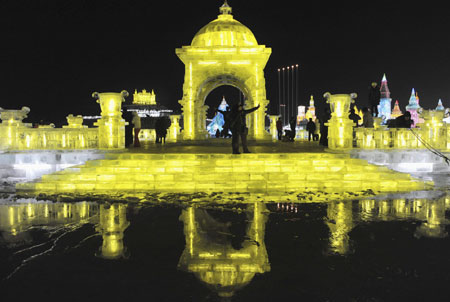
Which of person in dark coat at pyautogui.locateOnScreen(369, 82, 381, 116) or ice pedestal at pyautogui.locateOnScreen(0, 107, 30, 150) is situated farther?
person in dark coat at pyautogui.locateOnScreen(369, 82, 381, 116)

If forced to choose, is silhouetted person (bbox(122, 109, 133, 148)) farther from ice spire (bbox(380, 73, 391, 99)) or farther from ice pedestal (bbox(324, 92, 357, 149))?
ice spire (bbox(380, 73, 391, 99))

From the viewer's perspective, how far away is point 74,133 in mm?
13188

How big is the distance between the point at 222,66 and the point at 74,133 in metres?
12.3

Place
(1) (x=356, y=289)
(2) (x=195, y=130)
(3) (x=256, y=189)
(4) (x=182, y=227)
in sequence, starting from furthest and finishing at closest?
(2) (x=195, y=130) → (3) (x=256, y=189) → (4) (x=182, y=227) → (1) (x=356, y=289)

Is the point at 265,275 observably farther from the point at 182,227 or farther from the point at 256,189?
the point at 256,189

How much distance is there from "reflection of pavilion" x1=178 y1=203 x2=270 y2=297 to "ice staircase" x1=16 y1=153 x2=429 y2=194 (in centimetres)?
361

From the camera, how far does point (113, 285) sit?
3.69 meters

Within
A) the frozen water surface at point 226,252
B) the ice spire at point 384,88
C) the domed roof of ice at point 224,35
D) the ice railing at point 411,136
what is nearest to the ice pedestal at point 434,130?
the ice railing at point 411,136

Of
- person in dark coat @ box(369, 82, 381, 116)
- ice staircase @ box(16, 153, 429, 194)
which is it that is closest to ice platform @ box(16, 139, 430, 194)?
ice staircase @ box(16, 153, 429, 194)

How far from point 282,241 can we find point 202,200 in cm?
336

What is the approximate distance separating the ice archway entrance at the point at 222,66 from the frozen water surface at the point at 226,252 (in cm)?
1590

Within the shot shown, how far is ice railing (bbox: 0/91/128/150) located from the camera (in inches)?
506

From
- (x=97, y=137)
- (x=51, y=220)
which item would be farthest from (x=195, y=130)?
(x=51, y=220)

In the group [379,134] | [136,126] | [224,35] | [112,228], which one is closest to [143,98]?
[224,35]
